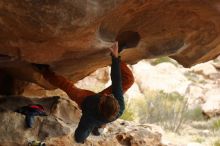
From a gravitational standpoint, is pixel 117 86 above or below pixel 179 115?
above

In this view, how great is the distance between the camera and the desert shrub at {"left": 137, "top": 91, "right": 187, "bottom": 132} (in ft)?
46.8

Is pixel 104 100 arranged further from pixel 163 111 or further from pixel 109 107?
pixel 163 111

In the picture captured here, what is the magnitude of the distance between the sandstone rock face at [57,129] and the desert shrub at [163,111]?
275 inches

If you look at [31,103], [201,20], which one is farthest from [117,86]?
[31,103]

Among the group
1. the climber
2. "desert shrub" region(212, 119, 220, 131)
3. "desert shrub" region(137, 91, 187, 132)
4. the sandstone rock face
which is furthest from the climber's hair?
"desert shrub" region(212, 119, 220, 131)

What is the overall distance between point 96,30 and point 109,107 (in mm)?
896

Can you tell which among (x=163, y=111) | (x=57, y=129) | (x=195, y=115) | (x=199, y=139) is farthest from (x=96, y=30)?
(x=195, y=115)

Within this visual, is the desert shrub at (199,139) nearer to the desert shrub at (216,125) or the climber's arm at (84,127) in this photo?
the desert shrub at (216,125)

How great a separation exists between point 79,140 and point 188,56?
83.9 inches

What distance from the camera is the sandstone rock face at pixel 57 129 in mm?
5477

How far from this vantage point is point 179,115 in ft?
49.5

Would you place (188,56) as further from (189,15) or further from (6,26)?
(6,26)

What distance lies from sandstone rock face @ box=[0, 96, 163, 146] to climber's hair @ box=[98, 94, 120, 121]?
4.03 ft

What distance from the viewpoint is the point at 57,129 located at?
577cm
